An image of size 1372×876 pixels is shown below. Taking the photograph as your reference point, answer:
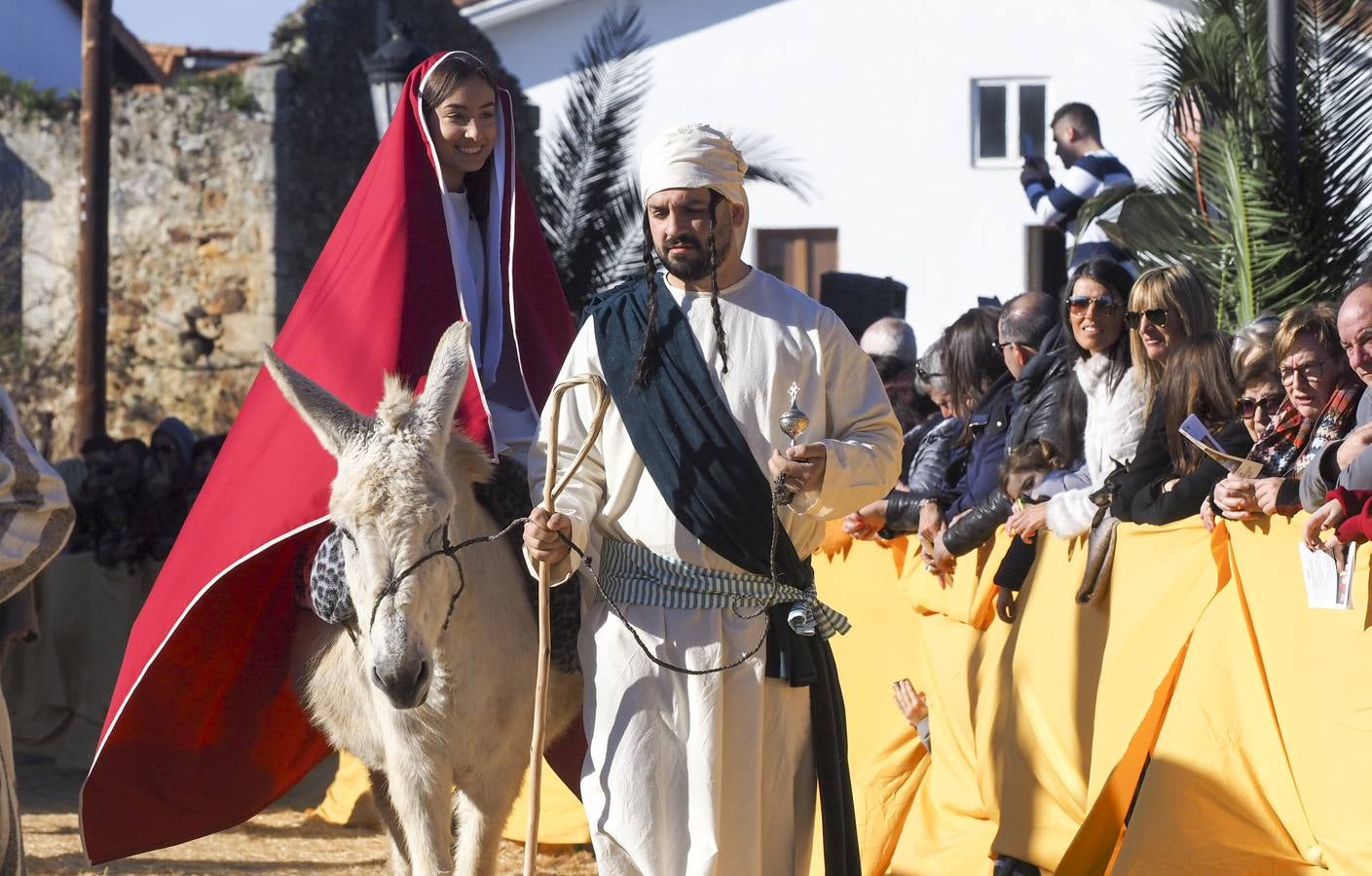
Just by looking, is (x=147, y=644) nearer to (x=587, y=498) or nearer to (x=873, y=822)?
(x=587, y=498)

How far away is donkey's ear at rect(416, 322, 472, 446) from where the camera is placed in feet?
14.5

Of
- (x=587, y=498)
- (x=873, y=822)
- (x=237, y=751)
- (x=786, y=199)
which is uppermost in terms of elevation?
(x=786, y=199)

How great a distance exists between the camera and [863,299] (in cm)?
1042

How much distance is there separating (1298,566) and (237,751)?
334 cm

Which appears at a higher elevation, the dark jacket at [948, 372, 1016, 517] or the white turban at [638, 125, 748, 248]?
the white turban at [638, 125, 748, 248]

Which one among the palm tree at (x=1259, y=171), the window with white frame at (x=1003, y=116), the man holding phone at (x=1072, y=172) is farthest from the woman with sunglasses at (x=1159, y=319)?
the window with white frame at (x=1003, y=116)

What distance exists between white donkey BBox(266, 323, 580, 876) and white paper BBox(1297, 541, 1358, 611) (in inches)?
78.4

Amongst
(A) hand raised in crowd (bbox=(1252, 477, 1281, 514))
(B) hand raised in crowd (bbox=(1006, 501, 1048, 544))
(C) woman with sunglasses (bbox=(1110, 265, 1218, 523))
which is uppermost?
(C) woman with sunglasses (bbox=(1110, 265, 1218, 523))

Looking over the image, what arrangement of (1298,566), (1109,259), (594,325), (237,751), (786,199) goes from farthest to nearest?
1. (786,199)
2. (1109,259)
3. (237,751)
4. (1298,566)
5. (594,325)

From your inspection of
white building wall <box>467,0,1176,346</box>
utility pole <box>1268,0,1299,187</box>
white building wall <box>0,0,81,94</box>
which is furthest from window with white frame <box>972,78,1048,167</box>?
utility pole <box>1268,0,1299,187</box>

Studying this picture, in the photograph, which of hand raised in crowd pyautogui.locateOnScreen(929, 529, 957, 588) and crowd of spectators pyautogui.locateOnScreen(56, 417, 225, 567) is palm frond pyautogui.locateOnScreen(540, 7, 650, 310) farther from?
hand raised in crowd pyautogui.locateOnScreen(929, 529, 957, 588)

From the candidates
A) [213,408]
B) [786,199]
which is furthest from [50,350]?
[786,199]

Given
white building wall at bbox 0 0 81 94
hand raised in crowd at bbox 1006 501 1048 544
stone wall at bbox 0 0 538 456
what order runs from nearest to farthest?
hand raised in crowd at bbox 1006 501 1048 544 → stone wall at bbox 0 0 538 456 → white building wall at bbox 0 0 81 94

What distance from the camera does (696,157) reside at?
420 centimetres
